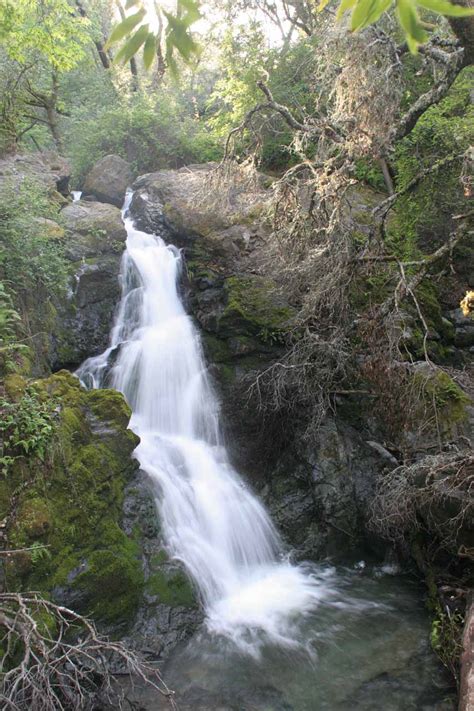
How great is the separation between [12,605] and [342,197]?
5557 millimetres

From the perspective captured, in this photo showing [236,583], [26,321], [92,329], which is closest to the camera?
[236,583]

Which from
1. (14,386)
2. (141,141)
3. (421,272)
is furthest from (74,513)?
(141,141)

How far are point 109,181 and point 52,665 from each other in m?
12.9

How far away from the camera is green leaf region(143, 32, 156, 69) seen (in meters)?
1.38

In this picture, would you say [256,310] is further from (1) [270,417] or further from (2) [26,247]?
(2) [26,247]

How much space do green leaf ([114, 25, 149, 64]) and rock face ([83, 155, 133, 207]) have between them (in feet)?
43.2

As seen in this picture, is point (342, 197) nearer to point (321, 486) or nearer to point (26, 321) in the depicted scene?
point (321, 486)

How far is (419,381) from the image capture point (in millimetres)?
5848

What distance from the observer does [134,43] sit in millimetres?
1398

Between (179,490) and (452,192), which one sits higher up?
(452,192)

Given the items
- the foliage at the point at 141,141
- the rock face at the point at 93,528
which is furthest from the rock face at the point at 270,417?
the foliage at the point at 141,141

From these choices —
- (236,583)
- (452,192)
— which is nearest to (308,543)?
(236,583)

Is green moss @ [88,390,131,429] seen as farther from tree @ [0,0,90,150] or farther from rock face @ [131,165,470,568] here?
tree @ [0,0,90,150]

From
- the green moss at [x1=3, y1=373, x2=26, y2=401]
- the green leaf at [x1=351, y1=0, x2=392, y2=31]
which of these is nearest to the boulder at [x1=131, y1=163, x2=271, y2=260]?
the green moss at [x1=3, y1=373, x2=26, y2=401]
